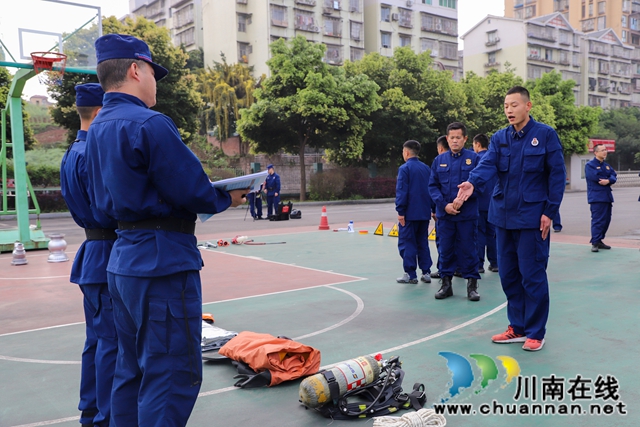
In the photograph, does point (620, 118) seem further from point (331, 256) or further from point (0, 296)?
point (0, 296)

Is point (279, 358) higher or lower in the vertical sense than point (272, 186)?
lower

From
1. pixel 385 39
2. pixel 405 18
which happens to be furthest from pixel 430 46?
pixel 385 39

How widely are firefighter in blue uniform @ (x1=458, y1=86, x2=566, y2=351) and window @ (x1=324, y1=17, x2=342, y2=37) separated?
47.3 m

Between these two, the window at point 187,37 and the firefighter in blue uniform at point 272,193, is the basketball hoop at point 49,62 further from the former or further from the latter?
the window at point 187,37

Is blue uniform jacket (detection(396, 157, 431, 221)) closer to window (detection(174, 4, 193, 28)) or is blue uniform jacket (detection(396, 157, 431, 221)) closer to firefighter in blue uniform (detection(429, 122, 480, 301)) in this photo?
firefighter in blue uniform (detection(429, 122, 480, 301))

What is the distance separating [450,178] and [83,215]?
16.0 ft

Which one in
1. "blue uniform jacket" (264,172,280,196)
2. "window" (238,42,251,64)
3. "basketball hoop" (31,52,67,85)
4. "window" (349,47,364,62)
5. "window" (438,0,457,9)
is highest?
"window" (438,0,457,9)

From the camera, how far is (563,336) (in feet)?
17.0

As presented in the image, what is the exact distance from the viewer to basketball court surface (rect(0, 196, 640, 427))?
373 cm

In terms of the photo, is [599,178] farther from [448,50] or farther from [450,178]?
[448,50]

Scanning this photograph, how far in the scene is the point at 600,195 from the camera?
35.4 ft

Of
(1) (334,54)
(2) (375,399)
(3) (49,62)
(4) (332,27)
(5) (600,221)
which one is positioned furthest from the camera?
(1) (334,54)

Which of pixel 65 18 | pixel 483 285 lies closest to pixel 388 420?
pixel 483 285

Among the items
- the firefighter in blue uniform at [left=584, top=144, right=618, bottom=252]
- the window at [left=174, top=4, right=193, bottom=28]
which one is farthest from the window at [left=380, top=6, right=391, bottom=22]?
the firefighter in blue uniform at [left=584, top=144, right=618, bottom=252]
